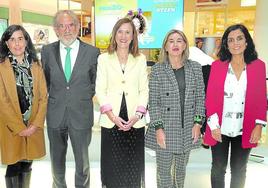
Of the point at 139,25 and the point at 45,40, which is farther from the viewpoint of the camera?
the point at 45,40

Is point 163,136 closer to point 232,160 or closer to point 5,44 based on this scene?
point 232,160

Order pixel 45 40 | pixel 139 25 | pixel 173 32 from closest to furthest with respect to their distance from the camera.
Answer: pixel 173 32
pixel 139 25
pixel 45 40

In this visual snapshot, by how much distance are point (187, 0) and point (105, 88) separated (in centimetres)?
394

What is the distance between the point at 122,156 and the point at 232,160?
84 cm

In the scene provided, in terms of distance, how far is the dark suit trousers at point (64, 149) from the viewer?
2.43 metres

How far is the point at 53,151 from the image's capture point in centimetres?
248

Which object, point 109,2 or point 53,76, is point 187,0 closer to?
point 109,2

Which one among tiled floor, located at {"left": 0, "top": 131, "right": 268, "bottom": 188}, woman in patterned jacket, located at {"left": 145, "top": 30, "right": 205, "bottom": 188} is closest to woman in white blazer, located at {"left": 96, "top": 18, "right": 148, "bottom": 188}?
woman in patterned jacket, located at {"left": 145, "top": 30, "right": 205, "bottom": 188}

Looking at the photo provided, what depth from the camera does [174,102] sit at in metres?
2.20

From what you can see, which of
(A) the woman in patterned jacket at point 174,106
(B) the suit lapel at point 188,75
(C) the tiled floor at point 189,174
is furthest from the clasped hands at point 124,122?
(C) the tiled floor at point 189,174

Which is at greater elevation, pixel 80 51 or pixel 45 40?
pixel 45 40

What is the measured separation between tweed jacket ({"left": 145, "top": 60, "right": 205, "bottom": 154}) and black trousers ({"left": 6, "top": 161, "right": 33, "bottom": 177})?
3.52 feet

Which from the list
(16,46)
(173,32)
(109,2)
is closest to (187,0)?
(109,2)

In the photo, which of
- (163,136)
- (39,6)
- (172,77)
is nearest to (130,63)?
(172,77)
